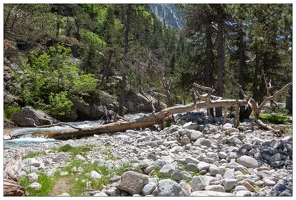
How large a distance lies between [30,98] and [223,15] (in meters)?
17.6

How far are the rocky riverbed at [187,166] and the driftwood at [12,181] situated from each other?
0.85 ft

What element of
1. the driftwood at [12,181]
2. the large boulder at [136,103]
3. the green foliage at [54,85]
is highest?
the green foliage at [54,85]

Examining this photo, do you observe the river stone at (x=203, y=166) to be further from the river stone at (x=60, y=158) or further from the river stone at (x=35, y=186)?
the river stone at (x=60, y=158)

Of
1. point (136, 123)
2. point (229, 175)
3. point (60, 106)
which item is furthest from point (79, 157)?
point (60, 106)

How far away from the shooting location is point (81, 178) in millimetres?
5520

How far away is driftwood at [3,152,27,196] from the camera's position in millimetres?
4551

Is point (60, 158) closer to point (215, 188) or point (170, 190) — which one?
point (170, 190)

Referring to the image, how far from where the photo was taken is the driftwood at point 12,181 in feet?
14.9

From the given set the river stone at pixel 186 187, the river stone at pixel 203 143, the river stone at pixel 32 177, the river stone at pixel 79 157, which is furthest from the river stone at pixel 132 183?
the river stone at pixel 203 143

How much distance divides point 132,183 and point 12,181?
2.05m

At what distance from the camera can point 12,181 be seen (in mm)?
4797

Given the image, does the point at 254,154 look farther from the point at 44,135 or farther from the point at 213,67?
the point at 213,67

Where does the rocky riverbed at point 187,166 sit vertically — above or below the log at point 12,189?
below

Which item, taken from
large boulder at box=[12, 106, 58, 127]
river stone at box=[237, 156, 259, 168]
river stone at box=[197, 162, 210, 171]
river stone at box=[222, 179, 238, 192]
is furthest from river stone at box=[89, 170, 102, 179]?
large boulder at box=[12, 106, 58, 127]
